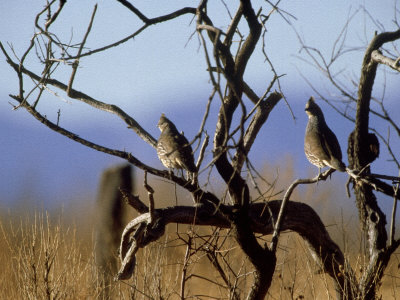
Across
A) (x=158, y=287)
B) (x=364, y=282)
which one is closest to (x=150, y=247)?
(x=158, y=287)

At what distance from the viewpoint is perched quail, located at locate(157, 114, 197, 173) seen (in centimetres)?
443

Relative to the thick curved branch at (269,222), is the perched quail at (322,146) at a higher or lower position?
higher

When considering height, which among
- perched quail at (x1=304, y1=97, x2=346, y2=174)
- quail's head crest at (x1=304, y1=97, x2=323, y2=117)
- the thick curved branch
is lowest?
the thick curved branch

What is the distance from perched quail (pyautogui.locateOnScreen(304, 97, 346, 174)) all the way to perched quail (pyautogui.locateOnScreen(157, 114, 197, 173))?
1.15 metres

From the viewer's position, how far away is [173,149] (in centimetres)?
453

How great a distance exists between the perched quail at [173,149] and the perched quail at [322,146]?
1.15 meters

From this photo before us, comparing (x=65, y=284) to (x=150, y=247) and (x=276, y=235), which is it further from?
(x=276, y=235)

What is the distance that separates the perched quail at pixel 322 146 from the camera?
4.61 m

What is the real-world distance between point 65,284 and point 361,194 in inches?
120

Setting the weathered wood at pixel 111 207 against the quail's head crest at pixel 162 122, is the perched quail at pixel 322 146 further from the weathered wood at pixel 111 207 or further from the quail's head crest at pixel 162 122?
the weathered wood at pixel 111 207

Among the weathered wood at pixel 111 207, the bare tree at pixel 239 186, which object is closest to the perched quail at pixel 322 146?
the bare tree at pixel 239 186

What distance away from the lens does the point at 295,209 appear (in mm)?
4859

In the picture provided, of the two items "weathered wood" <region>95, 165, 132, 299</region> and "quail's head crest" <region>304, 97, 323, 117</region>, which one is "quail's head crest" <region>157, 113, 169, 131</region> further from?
"weathered wood" <region>95, 165, 132, 299</region>

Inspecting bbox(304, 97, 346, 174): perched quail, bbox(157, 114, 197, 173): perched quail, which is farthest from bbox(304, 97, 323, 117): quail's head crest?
bbox(157, 114, 197, 173): perched quail
